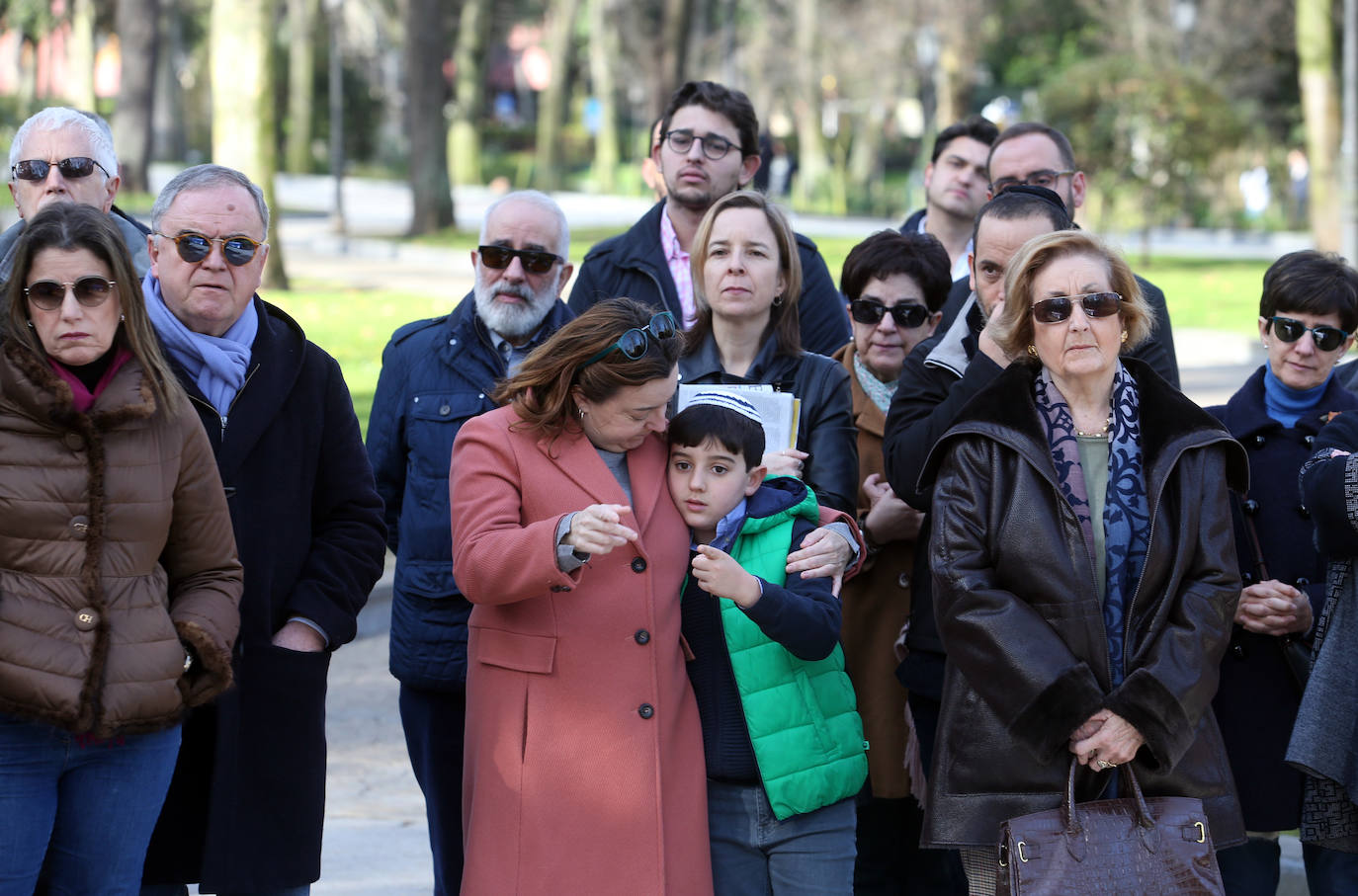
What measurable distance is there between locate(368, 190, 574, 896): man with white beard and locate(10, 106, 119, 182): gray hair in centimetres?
107

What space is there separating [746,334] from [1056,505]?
3.97 feet

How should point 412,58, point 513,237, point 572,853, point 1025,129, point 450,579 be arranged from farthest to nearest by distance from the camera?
point 412,58 < point 1025,129 < point 513,237 < point 450,579 < point 572,853

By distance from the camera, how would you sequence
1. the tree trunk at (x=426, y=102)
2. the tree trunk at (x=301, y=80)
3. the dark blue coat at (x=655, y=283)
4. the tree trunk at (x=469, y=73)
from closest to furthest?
the dark blue coat at (x=655, y=283), the tree trunk at (x=426, y=102), the tree trunk at (x=469, y=73), the tree trunk at (x=301, y=80)

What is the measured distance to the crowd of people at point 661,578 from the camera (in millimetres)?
3424

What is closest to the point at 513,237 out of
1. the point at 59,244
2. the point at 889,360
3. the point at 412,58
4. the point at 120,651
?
the point at 889,360

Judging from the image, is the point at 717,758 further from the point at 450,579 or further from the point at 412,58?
the point at 412,58

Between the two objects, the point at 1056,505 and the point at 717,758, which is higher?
the point at 1056,505

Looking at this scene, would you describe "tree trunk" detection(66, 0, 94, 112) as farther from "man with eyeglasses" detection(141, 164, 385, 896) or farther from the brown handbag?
the brown handbag

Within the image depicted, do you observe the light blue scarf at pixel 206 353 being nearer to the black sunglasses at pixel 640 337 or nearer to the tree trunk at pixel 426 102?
the black sunglasses at pixel 640 337

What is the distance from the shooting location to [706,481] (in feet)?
12.4

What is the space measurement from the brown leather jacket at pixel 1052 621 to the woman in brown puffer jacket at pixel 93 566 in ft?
5.49

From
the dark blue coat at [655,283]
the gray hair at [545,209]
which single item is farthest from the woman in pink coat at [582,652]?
the dark blue coat at [655,283]

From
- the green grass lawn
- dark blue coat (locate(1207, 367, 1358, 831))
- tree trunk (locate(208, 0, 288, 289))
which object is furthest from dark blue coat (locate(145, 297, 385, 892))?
tree trunk (locate(208, 0, 288, 289))

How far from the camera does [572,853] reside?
3.64 metres
